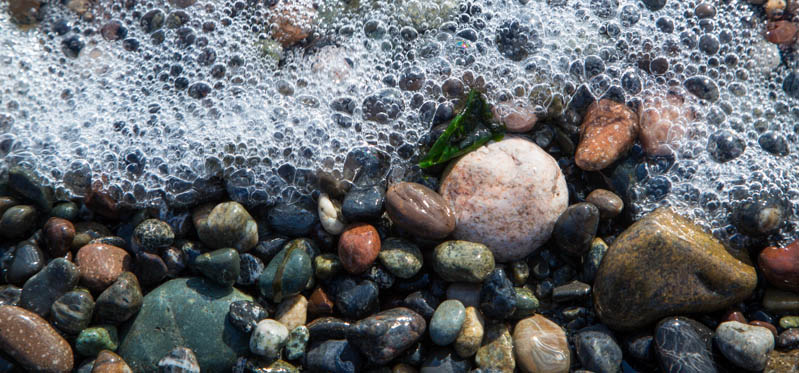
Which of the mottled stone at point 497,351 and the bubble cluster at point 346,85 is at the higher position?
the bubble cluster at point 346,85

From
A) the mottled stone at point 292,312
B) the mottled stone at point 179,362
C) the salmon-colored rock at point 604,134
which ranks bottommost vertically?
the mottled stone at point 179,362

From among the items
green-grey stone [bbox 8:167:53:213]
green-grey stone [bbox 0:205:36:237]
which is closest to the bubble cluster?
green-grey stone [bbox 8:167:53:213]

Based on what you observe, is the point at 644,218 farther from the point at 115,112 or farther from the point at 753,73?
the point at 115,112

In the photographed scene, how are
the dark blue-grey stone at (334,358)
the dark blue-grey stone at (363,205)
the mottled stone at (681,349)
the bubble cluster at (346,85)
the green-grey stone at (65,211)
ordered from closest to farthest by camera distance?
1. the mottled stone at (681,349)
2. the dark blue-grey stone at (334,358)
3. the dark blue-grey stone at (363,205)
4. the green-grey stone at (65,211)
5. the bubble cluster at (346,85)

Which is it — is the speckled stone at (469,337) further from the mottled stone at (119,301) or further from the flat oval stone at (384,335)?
the mottled stone at (119,301)

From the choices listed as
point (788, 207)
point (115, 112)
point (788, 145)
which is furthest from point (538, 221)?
point (115, 112)

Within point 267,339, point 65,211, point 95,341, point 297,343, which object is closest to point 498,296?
point 297,343

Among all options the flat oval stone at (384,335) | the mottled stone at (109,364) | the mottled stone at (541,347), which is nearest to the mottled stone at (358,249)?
the flat oval stone at (384,335)
